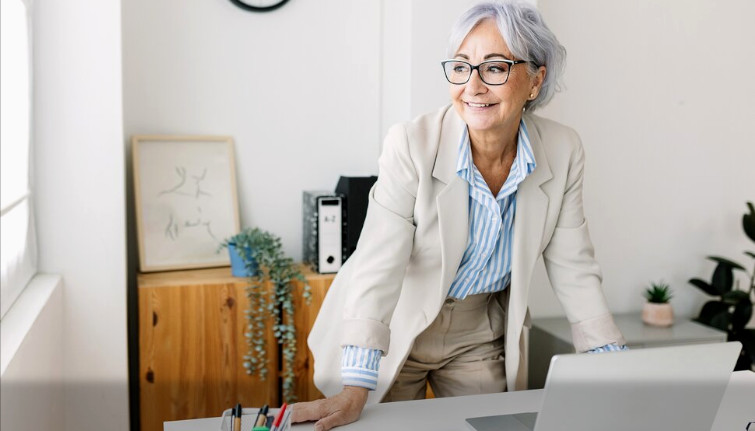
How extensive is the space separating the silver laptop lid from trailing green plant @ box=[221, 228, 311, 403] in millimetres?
1733

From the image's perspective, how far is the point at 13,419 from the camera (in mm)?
1571

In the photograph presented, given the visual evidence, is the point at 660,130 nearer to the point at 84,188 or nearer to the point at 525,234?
the point at 525,234

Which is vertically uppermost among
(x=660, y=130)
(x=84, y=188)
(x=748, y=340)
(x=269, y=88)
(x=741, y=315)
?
(x=269, y=88)

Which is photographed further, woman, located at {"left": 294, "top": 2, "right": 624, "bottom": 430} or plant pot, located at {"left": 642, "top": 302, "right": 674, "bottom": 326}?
plant pot, located at {"left": 642, "top": 302, "right": 674, "bottom": 326}

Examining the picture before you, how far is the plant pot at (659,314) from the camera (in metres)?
3.49

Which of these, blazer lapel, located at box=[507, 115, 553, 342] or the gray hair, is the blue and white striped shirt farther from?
the gray hair

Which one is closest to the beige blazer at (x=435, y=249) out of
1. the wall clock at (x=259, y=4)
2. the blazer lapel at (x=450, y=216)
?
the blazer lapel at (x=450, y=216)

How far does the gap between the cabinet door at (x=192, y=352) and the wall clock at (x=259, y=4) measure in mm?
1146

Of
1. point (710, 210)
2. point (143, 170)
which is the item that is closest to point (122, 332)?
point (143, 170)

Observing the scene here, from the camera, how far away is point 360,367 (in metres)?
1.67

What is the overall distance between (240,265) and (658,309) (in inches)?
76.7

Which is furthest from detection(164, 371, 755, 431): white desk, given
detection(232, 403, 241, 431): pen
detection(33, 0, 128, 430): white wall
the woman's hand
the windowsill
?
detection(33, 0, 128, 430): white wall

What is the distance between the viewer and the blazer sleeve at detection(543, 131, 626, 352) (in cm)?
188

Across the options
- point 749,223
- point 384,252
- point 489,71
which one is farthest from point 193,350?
point 749,223
